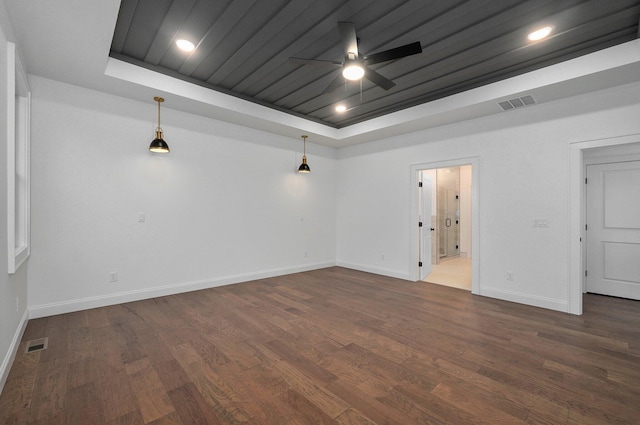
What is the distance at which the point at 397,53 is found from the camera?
8.59 ft

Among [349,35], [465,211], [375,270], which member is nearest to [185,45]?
[349,35]

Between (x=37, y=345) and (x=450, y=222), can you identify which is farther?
(x=450, y=222)

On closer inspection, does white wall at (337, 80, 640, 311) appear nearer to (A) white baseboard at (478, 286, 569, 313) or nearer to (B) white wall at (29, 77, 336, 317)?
(A) white baseboard at (478, 286, 569, 313)

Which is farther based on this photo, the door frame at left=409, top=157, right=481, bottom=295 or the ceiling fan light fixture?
the door frame at left=409, top=157, right=481, bottom=295

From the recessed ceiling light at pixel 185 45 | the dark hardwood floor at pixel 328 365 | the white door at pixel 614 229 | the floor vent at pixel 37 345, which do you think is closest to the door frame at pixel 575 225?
the dark hardwood floor at pixel 328 365

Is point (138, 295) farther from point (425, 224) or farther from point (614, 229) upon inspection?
point (614, 229)

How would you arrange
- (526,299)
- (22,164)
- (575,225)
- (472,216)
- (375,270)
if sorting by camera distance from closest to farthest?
(22,164) → (575,225) → (526,299) → (472,216) → (375,270)

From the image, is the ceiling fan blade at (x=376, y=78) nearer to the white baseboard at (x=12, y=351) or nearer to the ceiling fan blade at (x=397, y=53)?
the ceiling fan blade at (x=397, y=53)

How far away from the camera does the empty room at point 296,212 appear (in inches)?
84.9

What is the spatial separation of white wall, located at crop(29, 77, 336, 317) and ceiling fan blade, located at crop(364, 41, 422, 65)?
3108mm

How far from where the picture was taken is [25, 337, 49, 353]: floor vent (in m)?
2.63

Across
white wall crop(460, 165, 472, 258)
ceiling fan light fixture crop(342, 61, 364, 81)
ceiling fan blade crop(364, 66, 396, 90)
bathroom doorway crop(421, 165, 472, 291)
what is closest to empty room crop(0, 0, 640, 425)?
ceiling fan light fixture crop(342, 61, 364, 81)

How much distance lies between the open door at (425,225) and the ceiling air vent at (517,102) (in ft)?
5.74

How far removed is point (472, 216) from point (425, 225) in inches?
43.5
